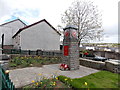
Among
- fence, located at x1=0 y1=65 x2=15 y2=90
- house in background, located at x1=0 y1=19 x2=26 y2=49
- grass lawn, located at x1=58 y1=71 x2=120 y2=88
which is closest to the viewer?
fence, located at x1=0 y1=65 x2=15 y2=90

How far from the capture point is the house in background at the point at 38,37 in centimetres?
1389

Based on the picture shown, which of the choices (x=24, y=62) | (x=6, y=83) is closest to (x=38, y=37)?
(x=24, y=62)

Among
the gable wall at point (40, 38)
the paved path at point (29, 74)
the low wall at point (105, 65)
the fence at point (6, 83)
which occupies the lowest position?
the paved path at point (29, 74)

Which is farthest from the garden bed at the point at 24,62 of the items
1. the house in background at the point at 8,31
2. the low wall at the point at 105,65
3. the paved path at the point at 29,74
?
the house in background at the point at 8,31

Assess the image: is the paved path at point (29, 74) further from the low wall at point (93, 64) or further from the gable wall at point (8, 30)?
the gable wall at point (8, 30)

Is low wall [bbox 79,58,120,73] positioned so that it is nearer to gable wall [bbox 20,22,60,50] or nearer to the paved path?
the paved path

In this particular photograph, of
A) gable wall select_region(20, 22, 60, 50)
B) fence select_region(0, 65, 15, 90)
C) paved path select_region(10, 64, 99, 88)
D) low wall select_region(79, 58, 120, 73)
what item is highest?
gable wall select_region(20, 22, 60, 50)

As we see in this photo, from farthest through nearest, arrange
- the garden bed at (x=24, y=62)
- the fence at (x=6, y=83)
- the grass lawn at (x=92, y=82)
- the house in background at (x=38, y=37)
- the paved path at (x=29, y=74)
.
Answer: the house in background at (x=38, y=37)
the garden bed at (x=24, y=62)
the paved path at (x=29, y=74)
the grass lawn at (x=92, y=82)
the fence at (x=6, y=83)

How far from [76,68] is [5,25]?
67.6ft

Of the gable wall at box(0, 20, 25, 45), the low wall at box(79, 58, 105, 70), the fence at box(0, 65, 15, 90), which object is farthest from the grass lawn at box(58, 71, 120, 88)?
the gable wall at box(0, 20, 25, 45)

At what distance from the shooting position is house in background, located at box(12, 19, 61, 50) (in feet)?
45.6

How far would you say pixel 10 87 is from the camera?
2018mm

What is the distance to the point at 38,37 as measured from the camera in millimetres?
15352

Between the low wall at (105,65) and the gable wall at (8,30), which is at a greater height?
the gable wall at (8,30)
